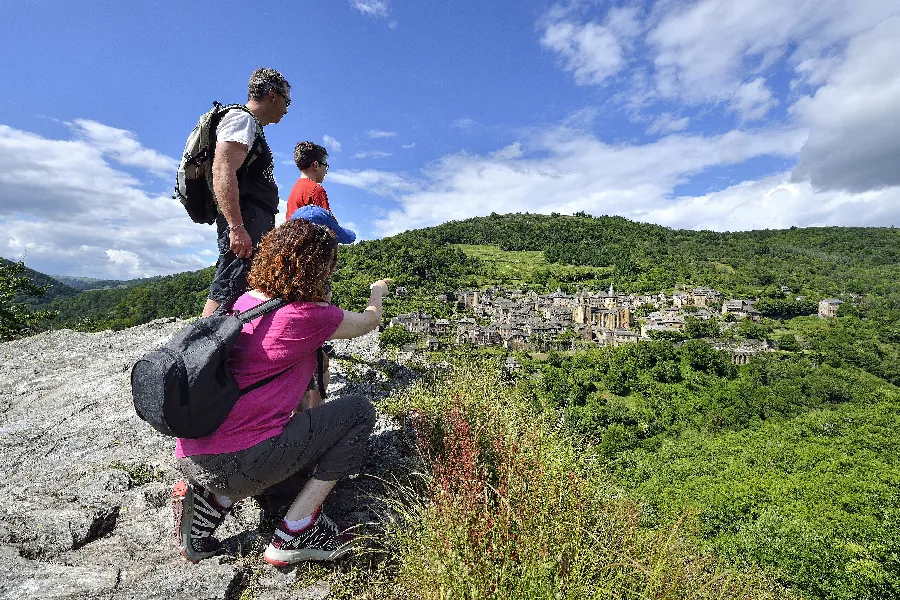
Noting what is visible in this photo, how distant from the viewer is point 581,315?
249 ft

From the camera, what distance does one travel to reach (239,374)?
181 centimetres

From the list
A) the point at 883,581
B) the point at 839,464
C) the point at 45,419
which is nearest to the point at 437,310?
the point at 839,464

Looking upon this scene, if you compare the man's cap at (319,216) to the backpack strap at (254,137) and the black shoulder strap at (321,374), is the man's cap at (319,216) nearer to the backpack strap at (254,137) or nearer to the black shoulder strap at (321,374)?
the backpack strap at (254,137)

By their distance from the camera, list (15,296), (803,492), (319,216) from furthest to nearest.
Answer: (803,492)
(15,296)
(319,216)

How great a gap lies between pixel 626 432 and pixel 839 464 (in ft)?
53.6

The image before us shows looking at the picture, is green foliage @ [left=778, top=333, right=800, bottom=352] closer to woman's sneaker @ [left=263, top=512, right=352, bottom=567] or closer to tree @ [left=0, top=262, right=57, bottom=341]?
woman's sneaker @ [left=263, top=512, right=352, bottom=567]

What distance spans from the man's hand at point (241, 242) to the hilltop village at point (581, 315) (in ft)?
178

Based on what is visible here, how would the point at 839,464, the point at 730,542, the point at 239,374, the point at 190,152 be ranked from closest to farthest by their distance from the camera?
the point at 239,374, the point at 190,152, the point at 730,542, the point at 839,464

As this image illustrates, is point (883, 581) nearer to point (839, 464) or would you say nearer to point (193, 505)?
point (839, 464)

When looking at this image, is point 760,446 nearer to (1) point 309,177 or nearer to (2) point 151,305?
(1) point 309,177

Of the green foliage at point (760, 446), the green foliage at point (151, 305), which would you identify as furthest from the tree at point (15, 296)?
the green foliage at point (151, 305)

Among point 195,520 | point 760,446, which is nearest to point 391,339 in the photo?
point 195,520

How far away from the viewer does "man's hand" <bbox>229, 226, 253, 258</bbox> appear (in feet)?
8.59

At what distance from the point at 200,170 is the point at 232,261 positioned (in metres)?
0.60
